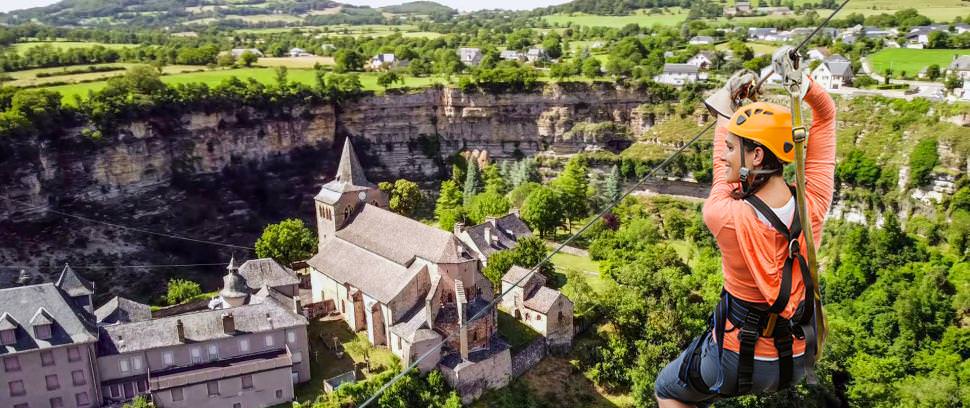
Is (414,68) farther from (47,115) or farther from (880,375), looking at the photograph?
(880,375)

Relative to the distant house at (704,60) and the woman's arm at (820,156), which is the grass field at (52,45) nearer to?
the distant house at (704,60)

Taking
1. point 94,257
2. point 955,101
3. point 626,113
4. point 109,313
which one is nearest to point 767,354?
A: point 109,313

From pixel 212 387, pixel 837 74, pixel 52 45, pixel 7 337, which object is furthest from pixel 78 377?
pixel 52 45

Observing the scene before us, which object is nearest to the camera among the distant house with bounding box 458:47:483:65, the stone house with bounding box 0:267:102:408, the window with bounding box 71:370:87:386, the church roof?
the stone house with bounding box 0:267:102:408

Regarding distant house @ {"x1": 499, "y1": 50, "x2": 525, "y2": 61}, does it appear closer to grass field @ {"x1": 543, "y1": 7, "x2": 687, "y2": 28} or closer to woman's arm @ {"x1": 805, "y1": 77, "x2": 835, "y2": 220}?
grass field @ {"x1": 543, "y1": 7, "x2": 687, "y2": 28}

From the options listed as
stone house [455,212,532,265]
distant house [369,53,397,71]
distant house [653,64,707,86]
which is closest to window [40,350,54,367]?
stone house [455,212,532,265]
